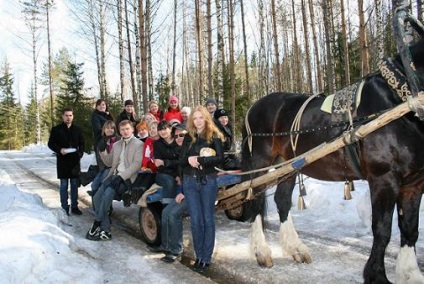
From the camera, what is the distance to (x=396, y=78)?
2.93 meters

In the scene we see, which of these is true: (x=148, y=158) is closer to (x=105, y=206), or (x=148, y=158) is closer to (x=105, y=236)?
(x=105, y=206)

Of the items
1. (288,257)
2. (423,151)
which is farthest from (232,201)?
(423,151)

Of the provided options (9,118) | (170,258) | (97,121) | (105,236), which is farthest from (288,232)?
(9,118)

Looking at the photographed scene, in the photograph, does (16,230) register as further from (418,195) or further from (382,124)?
(418,195)

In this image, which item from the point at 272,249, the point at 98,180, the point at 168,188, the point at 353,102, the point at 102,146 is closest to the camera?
the point at 353,102

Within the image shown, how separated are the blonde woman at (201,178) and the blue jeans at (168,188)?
0.70 metres

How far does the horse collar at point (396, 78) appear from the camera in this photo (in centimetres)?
287

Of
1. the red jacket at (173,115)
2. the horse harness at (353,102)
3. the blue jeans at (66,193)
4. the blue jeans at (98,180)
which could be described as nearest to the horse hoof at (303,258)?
the horse harness at (353,102)

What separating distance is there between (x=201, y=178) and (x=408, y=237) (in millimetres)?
1935

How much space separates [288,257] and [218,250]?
0.80m

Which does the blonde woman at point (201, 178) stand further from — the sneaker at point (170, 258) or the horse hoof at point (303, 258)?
the horse hoof at point (303, 258)

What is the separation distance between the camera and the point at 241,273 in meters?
3.62

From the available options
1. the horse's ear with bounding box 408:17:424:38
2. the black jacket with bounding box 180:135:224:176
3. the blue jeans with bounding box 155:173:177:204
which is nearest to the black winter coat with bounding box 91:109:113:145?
the blue jeans with bounding box 155:173:177:204

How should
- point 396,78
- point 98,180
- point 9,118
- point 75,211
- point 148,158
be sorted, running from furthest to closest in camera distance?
1. point 9,118
2. point 75,211
3. point 98,180
4. point 148,158
5. point 396,78
